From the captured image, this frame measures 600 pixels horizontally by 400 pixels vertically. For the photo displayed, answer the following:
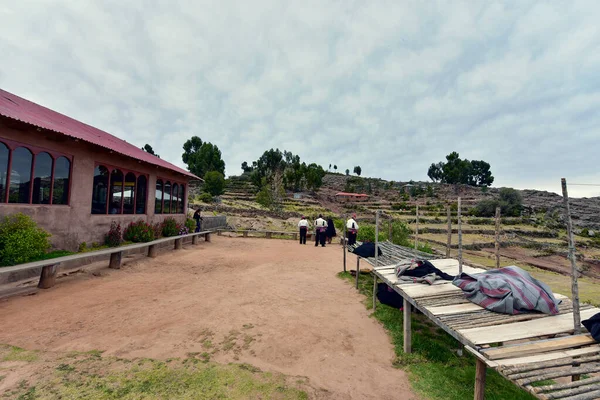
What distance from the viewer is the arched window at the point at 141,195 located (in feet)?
35.5

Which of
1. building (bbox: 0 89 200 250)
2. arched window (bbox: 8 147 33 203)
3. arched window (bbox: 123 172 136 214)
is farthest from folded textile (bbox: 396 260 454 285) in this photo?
arched window (bbox: 123 172 136 214)

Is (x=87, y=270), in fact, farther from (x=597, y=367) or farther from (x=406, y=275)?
(x=597, y=367)

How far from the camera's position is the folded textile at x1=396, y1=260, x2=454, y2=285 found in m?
4.53

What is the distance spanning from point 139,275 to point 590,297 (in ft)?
43.9

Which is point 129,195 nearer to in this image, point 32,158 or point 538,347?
point 32,158

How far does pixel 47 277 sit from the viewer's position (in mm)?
6059

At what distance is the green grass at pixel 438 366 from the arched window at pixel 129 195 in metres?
9.79

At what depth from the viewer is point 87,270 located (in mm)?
7613

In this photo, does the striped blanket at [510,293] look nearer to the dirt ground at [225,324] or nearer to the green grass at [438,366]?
the green grass at [438,366]

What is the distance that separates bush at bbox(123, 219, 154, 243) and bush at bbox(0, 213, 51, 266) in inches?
129

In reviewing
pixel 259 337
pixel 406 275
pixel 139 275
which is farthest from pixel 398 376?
pixel 139 275

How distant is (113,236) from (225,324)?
6.87m

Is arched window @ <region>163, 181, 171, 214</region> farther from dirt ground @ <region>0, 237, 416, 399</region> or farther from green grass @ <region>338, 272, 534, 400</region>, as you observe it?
green grass @ <region>338, 272, 534, 400</region>

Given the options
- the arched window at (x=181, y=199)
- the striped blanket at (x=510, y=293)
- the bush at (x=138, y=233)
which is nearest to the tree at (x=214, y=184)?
the arched window at (x=181, y=199)
